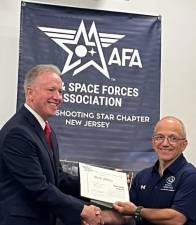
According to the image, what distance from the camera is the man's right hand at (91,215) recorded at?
283 cm

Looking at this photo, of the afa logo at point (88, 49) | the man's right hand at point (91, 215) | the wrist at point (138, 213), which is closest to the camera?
the man's right hand at point (91, 215)

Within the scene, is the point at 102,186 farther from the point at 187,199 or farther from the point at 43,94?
the point at 43,94

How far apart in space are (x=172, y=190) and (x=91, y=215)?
1.66 feet

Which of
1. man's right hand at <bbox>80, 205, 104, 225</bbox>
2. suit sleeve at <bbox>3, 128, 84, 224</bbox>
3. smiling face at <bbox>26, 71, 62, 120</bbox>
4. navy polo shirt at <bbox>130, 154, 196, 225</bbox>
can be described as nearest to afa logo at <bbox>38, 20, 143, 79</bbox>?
smiling face at <bbox>26, 71, 62, 120</bbox>

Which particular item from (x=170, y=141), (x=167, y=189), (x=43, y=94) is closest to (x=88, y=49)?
(x=43, y=94)

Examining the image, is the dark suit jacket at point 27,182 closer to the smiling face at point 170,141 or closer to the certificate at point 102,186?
the certificate at point 102,186

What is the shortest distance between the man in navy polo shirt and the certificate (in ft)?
0.22

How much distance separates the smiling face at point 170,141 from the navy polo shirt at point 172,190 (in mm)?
51

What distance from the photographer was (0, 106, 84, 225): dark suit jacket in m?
2.69

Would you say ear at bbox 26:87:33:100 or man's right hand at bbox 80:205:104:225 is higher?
ear at bbox 26:87:33:100

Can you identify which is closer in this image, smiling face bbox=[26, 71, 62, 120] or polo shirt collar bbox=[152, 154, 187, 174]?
smiling face bbox=[26, 71, 62, 120]

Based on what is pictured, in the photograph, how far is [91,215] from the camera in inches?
113

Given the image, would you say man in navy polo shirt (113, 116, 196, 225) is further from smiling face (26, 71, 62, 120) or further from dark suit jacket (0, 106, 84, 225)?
smiling face (26, 71, 62, 120)

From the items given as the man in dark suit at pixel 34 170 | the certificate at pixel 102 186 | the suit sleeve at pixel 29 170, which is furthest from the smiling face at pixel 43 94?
the certificate at pixel 102 186
